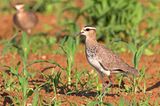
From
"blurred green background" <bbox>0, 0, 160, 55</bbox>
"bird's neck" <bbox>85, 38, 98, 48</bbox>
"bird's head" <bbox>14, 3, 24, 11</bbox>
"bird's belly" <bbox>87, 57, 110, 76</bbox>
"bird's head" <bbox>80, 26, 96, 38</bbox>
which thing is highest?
"bird's head" <bbox>14, 3, 24, 11</bbox>

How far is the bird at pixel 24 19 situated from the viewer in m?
12.8

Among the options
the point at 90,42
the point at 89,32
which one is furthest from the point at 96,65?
the point at 89,32

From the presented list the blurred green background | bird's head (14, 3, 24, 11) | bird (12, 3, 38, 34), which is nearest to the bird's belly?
the blurred green background

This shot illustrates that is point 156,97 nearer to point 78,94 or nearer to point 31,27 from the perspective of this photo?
point 78,94

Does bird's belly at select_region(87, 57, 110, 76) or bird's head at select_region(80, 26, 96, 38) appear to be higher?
bird's head at select_region(80, 26, 96, 38)

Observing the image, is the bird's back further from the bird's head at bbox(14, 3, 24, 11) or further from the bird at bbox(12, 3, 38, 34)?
the bird's head at bbox(14, 3, 24, 11)

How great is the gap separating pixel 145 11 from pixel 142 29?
1.94 ft

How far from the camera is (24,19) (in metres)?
13.2

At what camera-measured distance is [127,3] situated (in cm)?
1110

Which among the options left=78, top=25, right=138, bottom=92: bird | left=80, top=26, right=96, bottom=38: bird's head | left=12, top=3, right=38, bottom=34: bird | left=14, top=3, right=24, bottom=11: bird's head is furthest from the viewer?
left=14, top=3, right=24, bottom=11: bird's head

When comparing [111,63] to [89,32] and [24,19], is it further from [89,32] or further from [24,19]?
[24,19]

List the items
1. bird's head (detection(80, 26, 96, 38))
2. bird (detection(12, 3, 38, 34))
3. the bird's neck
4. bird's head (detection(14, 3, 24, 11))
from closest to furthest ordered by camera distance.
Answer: the bird's neck < bird's head (detection(80, 26, 96, 38)) < bird (detection(12, 3, 38, 34)) < bird's head (detection(14, 3, 24, 11))

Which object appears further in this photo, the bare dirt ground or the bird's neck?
the bird's neck

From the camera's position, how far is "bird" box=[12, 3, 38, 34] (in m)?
12.8
